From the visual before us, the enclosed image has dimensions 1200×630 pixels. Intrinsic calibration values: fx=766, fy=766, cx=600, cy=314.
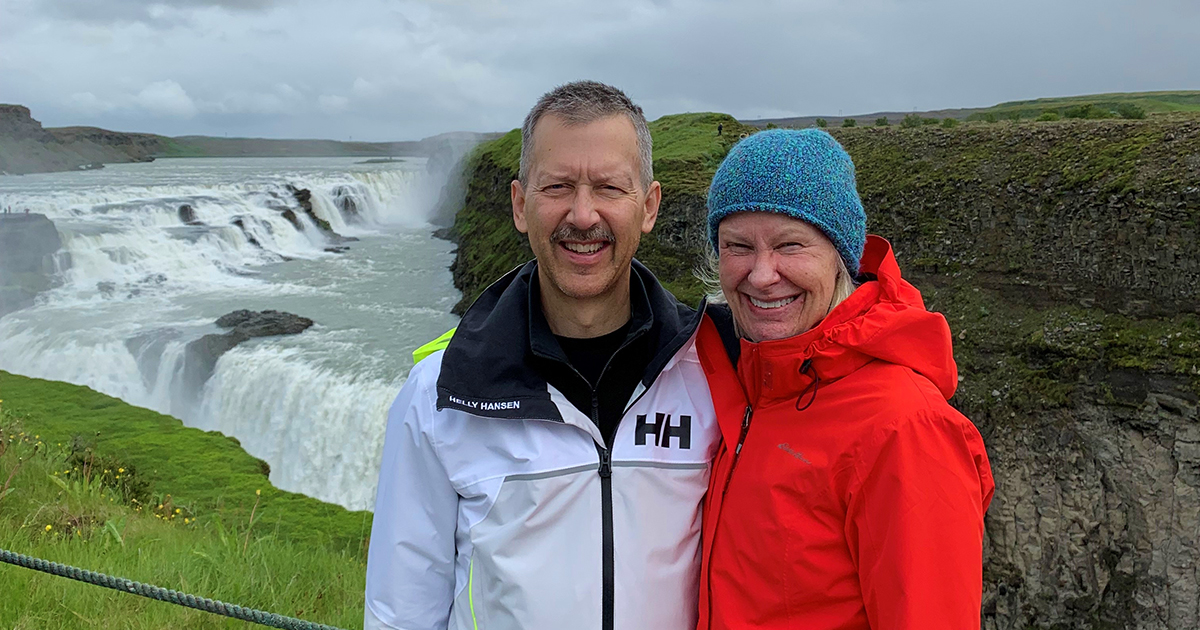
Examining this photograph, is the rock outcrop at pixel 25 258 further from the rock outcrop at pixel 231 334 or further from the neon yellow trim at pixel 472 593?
the neon yellow trim at pixel 472 593

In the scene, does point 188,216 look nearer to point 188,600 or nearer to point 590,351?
point 188,600

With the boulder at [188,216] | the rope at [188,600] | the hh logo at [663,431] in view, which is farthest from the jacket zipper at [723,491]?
the boulder at [188,216]

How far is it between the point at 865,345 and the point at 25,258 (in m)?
36.1

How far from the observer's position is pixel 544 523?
2174 millimetres

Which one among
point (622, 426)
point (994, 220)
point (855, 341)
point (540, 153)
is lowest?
point (994, 220)

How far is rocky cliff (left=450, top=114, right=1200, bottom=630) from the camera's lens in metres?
13.2

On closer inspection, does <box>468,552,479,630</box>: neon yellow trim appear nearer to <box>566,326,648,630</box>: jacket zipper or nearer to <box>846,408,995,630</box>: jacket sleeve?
<box>566,326,648,630</box>: jacket zipper

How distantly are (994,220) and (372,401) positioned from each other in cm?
1514

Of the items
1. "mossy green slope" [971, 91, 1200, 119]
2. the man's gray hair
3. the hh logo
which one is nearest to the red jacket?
the hh logo

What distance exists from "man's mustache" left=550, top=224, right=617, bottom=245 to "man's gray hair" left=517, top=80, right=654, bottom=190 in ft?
0.74

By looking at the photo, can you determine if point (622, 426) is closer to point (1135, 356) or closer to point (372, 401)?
point (1135, 356)

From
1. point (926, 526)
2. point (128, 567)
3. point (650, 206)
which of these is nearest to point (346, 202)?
point (128, 567)

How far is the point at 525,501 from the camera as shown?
7.16ft

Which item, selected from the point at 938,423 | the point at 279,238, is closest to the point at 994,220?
the point at 938,423
